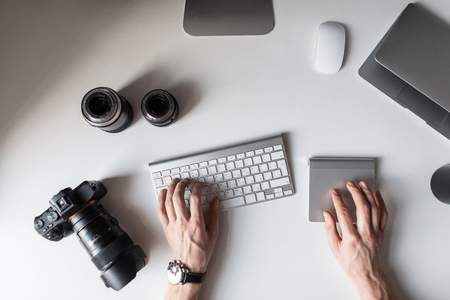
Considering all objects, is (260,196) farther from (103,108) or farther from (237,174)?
(103,108)

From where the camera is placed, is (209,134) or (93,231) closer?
(93,231)

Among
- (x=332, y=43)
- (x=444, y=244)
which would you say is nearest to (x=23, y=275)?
(x=332, y=43)

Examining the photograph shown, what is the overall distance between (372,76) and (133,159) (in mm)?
805

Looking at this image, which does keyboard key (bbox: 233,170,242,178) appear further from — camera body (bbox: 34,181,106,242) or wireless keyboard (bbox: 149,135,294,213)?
camera body (bbox: 34,181,106,242)

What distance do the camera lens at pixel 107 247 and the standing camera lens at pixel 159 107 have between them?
0.31 m

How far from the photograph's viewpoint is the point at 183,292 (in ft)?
2.52

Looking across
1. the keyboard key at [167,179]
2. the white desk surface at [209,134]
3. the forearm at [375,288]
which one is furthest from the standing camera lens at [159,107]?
the forearm at [375,288]

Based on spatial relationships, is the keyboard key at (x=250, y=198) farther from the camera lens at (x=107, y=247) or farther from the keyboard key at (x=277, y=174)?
the camera lens at (x=107, y=247)

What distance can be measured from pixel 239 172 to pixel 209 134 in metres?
0.15

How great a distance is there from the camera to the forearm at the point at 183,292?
0.77 meters

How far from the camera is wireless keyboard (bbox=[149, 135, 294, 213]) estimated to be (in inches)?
31.3

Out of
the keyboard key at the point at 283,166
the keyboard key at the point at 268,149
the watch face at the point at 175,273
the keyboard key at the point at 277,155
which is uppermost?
the keyboard key at the point at 268,149

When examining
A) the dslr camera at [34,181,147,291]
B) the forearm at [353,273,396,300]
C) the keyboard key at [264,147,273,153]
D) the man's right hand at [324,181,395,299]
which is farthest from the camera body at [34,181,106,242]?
the forearm at [353,273,396,300]

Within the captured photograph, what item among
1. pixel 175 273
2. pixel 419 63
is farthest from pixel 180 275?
pixel 419 63
